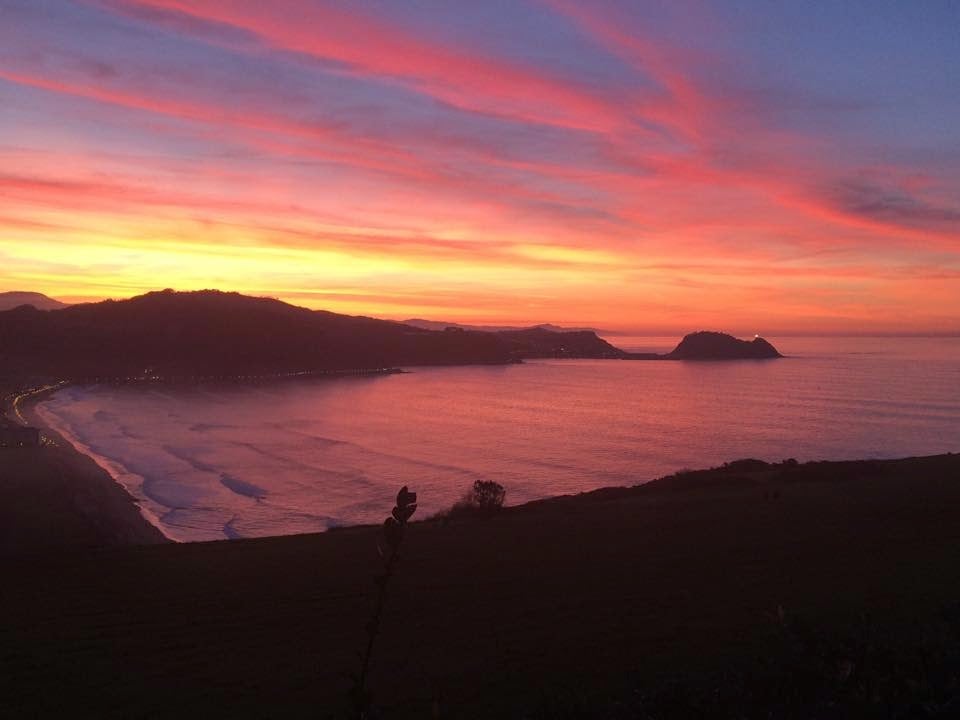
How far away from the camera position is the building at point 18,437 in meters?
39.7

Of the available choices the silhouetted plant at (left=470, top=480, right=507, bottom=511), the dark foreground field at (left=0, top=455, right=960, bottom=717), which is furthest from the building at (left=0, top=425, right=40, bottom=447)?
the dark foreground field at (left=0, top=455, right=960, bottom=717)

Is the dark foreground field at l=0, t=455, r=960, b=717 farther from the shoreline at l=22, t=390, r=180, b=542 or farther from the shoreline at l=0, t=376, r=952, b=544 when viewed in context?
the shoreline at l=22, t=390, r=180, b=542

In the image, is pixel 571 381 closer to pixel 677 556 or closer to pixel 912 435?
pixel 912 435

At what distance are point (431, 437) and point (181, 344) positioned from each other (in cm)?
11999

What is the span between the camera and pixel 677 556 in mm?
12562

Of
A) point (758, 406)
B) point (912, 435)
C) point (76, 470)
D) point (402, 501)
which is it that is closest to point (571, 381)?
point (758, 406)

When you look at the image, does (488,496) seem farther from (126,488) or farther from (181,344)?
(181,344)

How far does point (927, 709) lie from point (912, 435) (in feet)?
197

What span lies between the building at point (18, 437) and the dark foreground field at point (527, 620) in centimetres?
3042

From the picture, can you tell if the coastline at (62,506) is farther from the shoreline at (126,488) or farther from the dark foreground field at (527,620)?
the dark foreground field at (527,620)

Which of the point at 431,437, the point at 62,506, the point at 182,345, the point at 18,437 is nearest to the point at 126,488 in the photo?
the point at 62,506

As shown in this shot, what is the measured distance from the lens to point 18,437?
40844 mm

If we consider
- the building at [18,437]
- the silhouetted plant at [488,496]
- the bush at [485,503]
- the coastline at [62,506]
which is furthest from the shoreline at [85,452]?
the silhouetted plant at [488,496]

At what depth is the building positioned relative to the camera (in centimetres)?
3971
